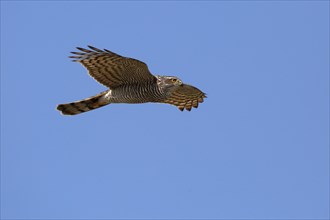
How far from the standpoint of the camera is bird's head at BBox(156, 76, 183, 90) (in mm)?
24734

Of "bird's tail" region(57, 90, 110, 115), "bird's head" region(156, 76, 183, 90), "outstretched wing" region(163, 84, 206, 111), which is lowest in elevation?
"bird's tail" region(57, 90, 110, 115)

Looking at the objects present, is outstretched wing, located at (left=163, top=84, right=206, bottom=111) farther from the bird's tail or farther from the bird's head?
the bird's tail

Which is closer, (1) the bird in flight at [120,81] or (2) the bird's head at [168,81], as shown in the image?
(1) the bird in flight at [120,81]

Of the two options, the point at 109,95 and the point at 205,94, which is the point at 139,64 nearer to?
the point at 109,95

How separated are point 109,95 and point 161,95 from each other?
47.0 inches

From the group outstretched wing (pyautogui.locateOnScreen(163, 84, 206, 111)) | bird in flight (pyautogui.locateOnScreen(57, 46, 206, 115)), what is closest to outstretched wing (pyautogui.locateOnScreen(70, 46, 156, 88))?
bird in flight (pyautogui.locateOnScreen(57, 46, 206, 115))

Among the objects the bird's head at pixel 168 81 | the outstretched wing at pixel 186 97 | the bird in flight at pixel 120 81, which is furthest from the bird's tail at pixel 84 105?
the outstretched wing at pixel 186 97

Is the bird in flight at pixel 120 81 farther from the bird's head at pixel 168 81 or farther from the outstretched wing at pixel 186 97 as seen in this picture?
the outstretched wing at pixel 186 97

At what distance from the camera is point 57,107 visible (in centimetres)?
2586

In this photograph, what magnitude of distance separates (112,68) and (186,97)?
2.98 m

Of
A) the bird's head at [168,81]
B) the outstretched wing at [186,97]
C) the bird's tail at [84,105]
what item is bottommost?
the bird's tail at [84,105]

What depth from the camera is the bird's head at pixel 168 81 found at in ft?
81.1

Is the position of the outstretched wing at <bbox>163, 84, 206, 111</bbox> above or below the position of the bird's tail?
above

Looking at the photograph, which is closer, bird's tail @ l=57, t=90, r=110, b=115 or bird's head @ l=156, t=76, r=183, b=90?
bird's head @ l=156, t=76, r=183, b=90
